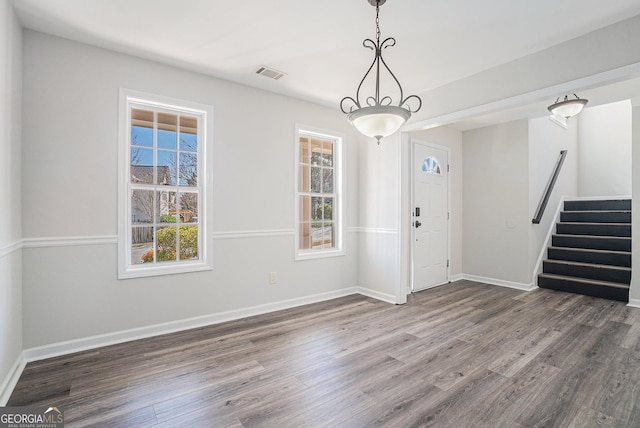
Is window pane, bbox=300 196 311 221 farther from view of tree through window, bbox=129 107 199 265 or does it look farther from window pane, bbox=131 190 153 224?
window pane, bbox=131 190 153 224

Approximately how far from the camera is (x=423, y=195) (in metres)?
4.80

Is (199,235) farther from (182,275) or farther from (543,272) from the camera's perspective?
(543,272)

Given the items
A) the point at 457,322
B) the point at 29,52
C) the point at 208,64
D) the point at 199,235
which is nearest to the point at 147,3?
the point at 208,64

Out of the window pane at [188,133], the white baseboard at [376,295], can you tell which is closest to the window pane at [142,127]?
the window pane at [188,133]

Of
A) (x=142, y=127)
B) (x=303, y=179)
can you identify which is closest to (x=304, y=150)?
(x=303, y=179)

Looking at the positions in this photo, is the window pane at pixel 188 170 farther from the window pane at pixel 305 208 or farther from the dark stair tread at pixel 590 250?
the dark stair tread at pixel 590 250

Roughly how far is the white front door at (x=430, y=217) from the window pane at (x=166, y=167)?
3288mm

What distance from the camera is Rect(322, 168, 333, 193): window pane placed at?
4.38 m

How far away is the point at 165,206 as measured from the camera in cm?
316

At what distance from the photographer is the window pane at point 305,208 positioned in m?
4.13

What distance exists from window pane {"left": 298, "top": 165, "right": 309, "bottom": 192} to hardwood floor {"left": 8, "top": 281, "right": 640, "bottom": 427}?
164cm

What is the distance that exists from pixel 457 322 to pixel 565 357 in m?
0.98

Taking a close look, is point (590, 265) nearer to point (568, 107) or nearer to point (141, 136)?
point (568, 107)

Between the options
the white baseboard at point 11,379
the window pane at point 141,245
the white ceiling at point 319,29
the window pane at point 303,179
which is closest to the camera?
the white baseboard at point 11,379
